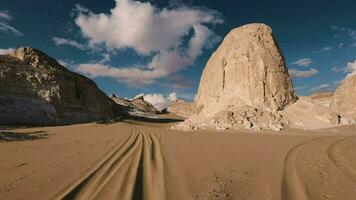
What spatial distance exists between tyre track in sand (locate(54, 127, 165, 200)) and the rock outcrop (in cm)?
1478

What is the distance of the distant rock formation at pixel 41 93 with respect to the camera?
24891 millimetres

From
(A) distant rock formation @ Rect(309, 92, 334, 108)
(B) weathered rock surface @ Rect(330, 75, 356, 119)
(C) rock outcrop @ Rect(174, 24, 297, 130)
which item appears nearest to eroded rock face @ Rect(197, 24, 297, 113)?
(C) rock outcrop @ Rect(174, 24, 297, 130)

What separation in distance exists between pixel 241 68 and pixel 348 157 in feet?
59.8

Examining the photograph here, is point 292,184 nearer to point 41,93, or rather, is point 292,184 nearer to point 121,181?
point 121,181

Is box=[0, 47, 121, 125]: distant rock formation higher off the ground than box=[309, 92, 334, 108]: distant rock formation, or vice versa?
box=[309, 92, 334, 108]: distant rock formation

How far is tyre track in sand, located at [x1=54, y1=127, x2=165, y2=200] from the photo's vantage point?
4.90 m

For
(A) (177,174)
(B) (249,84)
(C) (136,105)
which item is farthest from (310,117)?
(C) (136,105)

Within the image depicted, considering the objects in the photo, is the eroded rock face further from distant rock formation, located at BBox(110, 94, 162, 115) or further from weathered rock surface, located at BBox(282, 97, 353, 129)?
distant rock formation, located at BBox(110, 94, 162, 115)

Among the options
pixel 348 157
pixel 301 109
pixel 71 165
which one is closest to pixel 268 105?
pixel 301 109

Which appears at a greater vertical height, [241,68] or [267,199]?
[241,68]

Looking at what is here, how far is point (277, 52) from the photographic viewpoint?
26.5 m

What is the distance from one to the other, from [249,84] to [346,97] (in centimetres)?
3056

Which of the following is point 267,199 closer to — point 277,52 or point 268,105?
point 268,105

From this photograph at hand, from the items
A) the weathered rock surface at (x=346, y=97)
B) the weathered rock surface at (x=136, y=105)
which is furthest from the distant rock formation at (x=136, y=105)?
the weathered rock surface at (x=346, y=97)
